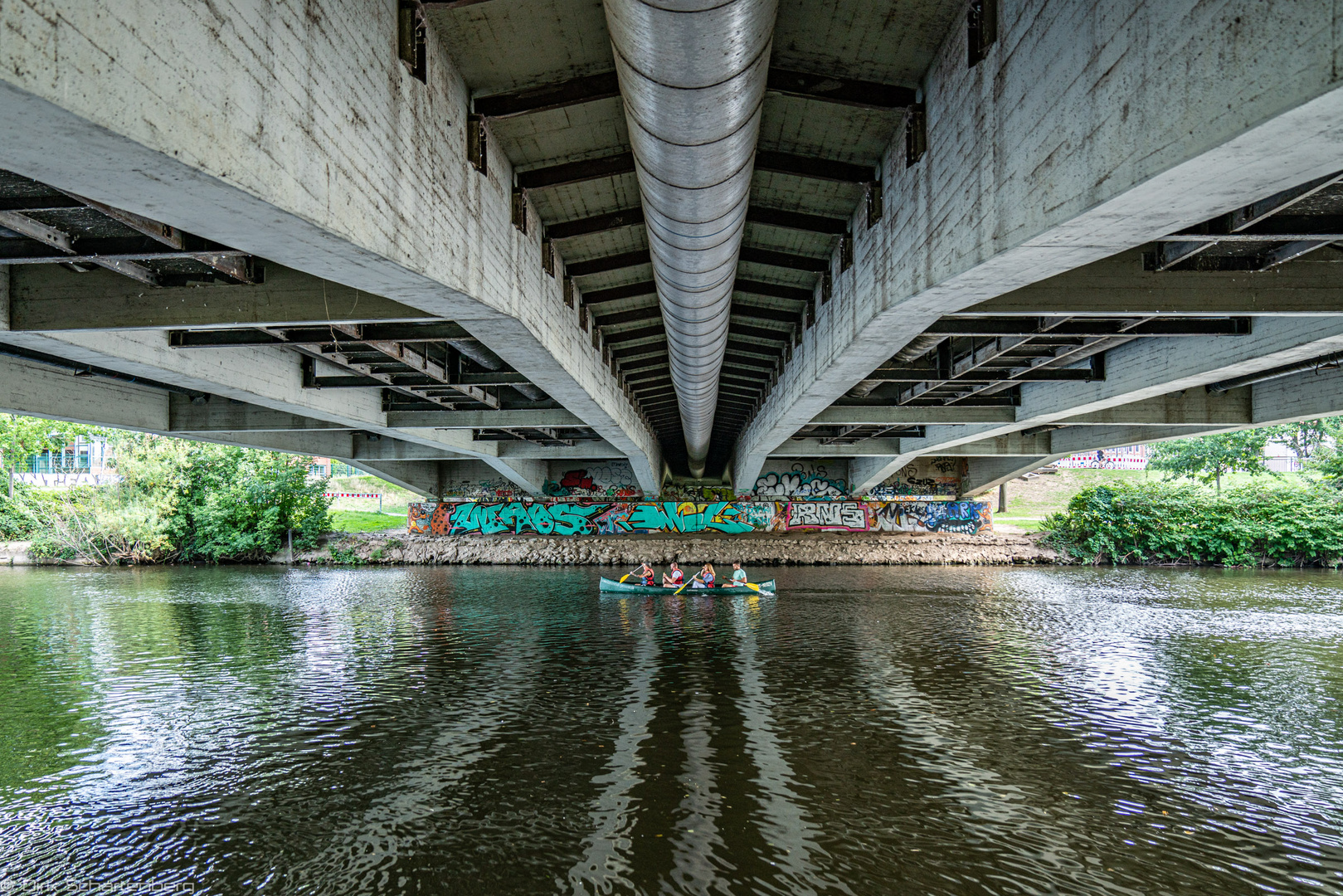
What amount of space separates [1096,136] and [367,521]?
53472mm

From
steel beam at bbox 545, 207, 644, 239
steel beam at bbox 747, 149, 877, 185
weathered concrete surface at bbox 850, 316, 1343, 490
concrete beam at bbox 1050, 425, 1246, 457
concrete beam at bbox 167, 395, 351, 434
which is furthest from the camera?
concrete beam at bbox 1050, 425, 1246, 457

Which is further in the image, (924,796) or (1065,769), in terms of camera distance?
(1065,769)

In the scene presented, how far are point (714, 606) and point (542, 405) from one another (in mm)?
7444

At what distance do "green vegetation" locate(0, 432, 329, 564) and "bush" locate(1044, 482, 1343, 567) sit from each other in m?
36.7

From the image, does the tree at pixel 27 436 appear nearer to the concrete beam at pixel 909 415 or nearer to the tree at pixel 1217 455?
the concrete beam at pixel 909 415

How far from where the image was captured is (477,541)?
35312mm

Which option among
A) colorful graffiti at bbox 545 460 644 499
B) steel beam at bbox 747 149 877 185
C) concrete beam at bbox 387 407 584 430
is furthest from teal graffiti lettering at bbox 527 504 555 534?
steel beam at bbox 747 149 877 185

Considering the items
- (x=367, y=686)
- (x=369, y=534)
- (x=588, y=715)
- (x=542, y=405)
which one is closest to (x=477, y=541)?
(x=369, y=534)

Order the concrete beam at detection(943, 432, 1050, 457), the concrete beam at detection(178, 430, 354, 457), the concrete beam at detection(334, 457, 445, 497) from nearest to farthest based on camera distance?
the concrete beam at detection(178, 430, 354, 457), the concrete beam at detection(943, 432, 1050, 457), the concrete beam at detection(334, 457, 445, 497)

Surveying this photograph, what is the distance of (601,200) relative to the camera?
37.1 feet

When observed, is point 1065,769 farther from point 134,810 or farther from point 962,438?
point 962,438

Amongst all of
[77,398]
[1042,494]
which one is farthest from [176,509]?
[1042,494]

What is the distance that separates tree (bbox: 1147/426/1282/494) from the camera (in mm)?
44719

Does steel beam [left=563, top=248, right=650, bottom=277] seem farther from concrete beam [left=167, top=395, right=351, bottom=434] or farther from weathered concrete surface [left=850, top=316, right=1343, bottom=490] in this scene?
weathered concrete surface [left=850, top=316, right=1343, bottom=490]
